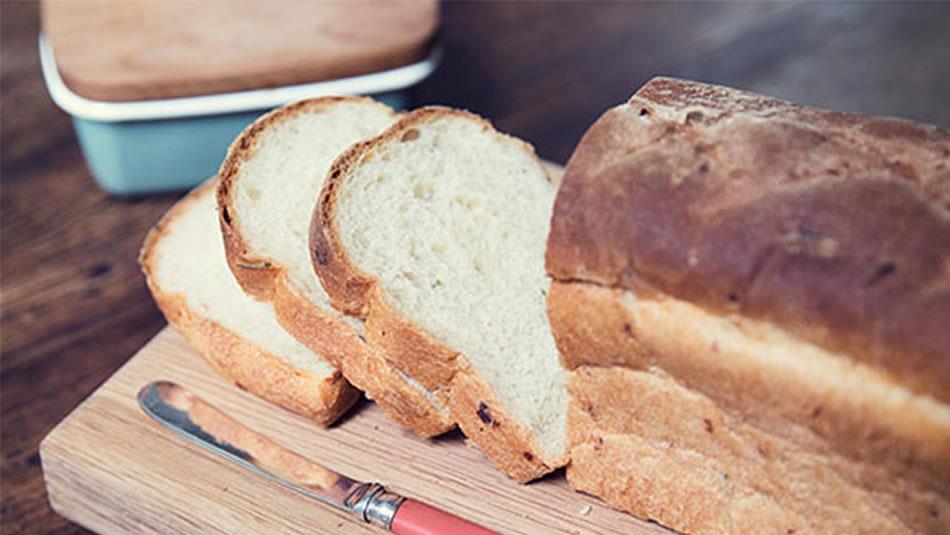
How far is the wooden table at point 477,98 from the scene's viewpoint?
2.64 meters

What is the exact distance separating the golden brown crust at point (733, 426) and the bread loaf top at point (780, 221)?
37 millimetres

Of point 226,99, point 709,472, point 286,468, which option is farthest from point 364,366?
point 226,99

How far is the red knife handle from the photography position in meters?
1.93

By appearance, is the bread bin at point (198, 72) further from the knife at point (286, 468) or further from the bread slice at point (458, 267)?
the knife at point (286, 468)

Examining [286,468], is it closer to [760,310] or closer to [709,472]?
[709,472]

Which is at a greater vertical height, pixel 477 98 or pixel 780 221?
pixel 780 221

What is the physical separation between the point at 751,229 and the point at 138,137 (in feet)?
6.60

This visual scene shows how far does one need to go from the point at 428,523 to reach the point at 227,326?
2.16ft

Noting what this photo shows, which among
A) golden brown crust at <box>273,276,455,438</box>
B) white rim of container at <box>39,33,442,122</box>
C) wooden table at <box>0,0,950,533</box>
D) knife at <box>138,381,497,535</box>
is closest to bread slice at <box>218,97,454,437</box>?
golden brown crust at <box>273,276,455,438</box>

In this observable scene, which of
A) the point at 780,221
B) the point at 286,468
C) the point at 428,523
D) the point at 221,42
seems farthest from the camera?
the point at 221,42

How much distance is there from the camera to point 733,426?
1.79 meters

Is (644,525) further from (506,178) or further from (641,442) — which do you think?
(506,178)

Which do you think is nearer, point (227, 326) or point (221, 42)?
point (227, 326)

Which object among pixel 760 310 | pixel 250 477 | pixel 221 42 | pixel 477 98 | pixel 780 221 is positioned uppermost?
pixel 780 221
